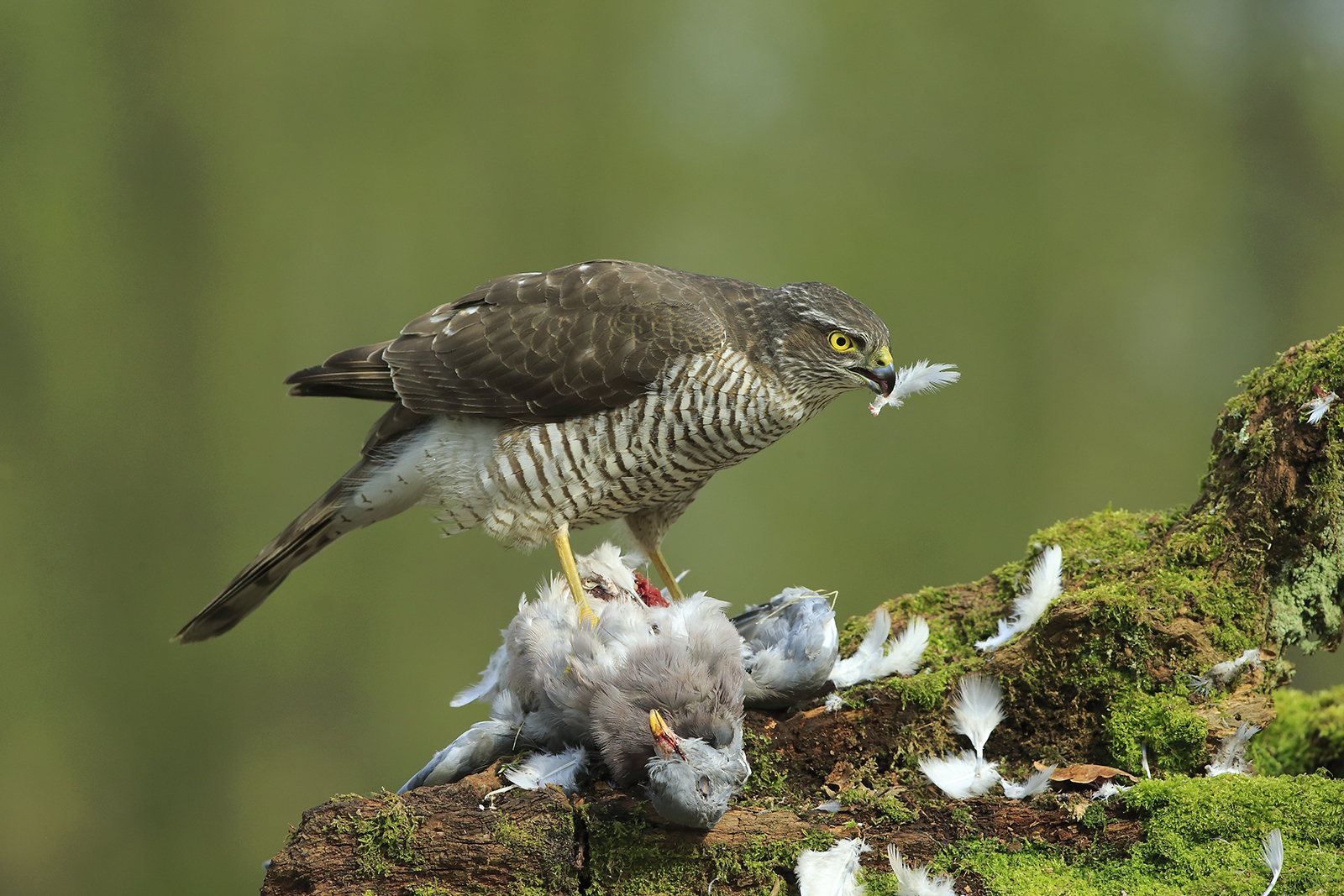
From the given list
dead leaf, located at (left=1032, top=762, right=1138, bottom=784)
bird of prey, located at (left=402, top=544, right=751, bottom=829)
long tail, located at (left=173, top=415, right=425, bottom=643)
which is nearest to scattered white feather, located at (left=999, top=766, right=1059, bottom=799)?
dead leaf, located at (left=1032, top=762, right=1138, bottom=784)

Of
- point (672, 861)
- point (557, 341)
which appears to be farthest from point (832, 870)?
point (557, 341)

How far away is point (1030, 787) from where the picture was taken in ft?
7.02

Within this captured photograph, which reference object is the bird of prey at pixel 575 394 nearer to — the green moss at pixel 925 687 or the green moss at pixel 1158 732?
the green moss at pixel 925 687

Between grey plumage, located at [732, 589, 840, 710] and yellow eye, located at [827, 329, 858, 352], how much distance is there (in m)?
0.86

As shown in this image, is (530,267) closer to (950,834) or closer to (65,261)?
(65,261)

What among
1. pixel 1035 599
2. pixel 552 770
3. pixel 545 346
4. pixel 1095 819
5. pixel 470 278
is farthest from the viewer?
pixel 470 278

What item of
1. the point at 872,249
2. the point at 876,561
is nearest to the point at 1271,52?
the point at 872,249

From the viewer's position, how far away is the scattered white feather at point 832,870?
6.06ft

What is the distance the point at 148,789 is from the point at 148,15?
5.34 meters

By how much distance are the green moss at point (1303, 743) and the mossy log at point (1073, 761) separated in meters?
0.02

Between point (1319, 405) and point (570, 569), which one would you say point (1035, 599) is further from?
point (570, 569)

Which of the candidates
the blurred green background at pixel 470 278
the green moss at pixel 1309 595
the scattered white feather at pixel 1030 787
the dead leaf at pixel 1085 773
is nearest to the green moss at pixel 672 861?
the scattered white feather at pixel 1030 787

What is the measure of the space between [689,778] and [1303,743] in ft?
8.08

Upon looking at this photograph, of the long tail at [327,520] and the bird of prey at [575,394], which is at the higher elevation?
the bird of prey at [575,394]
